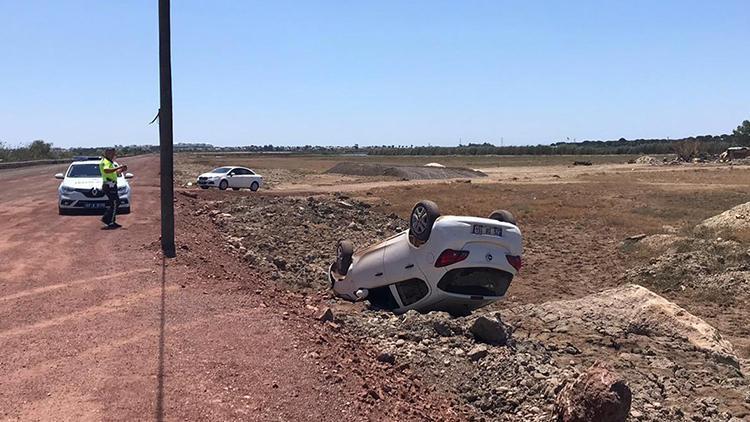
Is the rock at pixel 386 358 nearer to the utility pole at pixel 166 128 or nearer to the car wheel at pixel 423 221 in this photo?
the car wheel at pixel 423 221

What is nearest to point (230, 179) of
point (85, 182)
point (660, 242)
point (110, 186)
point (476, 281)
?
point (85, 182)

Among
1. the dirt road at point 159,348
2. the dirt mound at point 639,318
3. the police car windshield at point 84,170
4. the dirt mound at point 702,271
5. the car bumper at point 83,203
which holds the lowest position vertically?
the dirt mound at point 702,271

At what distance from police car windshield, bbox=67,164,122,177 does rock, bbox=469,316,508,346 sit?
14182mm

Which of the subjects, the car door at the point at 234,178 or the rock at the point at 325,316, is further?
the car door at the point at 234,178

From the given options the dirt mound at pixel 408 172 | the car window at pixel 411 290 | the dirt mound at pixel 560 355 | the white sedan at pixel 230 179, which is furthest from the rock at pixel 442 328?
the dirt mound at pixel 408 172

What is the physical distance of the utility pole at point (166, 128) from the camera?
11.0 metres

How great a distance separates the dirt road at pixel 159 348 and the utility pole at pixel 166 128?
591 millimetres

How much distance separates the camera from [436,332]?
25.4 feet

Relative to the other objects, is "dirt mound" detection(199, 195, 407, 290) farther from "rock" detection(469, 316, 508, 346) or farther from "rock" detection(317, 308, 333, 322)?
"rock" detection(469, 316, 508, 346)

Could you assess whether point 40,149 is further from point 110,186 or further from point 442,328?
point 442,328

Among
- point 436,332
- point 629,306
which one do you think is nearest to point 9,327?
point 436,332

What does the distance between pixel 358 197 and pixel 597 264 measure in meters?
18.9

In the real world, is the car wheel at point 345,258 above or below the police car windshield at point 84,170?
below

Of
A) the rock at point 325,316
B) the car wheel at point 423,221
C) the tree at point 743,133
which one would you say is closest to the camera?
the rock at point 325,316
